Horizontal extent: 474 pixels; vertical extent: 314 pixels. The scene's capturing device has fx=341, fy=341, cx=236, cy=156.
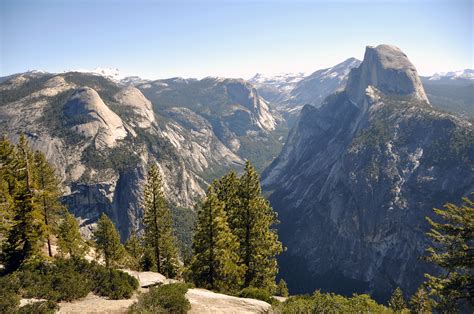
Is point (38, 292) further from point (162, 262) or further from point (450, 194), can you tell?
point (450, 194)

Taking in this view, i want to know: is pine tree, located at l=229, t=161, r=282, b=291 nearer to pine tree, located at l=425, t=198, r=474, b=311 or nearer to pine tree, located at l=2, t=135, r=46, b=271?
pine tree, located at l=425, t=198, r=474, b=311

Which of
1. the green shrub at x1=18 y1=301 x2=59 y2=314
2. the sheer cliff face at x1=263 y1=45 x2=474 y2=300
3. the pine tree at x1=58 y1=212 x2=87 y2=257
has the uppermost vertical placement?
the green shrub at x1=18 y1=301 x2=59 y2=314

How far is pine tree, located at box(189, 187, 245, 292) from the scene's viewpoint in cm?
3459

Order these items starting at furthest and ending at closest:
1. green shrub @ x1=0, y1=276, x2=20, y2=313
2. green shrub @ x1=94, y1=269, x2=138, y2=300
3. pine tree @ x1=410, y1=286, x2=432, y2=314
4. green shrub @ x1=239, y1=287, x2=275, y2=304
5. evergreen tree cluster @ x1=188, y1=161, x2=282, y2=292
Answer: evergreen tree cluster @ x1=188, y1=161, x2=282, y2=292 → pine tree @ x1=410, y1=286, x2=432, y2=314 → green shrub @ x1=239, y1=287, x2=275, y2=304 → green shrub @ x1=94, y1=269, x2=138, y2=300 → green shrub @ x1=0, y1=276, x2=20, y2=313

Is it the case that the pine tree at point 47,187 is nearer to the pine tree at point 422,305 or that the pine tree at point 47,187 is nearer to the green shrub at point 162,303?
the green shrub at point 162,303

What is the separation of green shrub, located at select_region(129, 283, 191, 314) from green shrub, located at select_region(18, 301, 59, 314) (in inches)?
182

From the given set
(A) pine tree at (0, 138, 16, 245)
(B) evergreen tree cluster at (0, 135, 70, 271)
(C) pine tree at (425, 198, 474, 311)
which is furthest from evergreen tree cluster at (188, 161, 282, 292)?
(C) pine tree at (425, 198, 474, 311)

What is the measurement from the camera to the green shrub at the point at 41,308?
1911cm

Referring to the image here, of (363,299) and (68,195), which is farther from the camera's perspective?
(68,195)

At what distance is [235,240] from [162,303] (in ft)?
54.9

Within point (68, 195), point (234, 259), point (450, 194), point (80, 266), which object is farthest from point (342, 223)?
point (80, 266)

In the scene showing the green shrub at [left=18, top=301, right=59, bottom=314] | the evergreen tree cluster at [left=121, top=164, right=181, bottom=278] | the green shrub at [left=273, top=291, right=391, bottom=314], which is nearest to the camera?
the green shrub at [left=18, top=301, right=59, bottom=314]

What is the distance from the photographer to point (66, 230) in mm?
46031

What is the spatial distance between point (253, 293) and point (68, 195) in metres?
185
